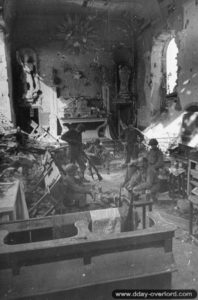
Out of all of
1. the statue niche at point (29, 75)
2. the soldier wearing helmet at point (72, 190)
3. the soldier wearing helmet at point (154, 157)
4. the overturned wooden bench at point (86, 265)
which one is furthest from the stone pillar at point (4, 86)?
the overturned wooden bench at point (86, 265)

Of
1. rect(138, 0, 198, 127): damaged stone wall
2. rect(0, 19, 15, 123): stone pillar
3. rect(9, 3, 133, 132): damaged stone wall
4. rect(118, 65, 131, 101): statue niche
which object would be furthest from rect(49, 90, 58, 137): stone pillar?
rect(138, 0, 198, 127): damaged stone wall

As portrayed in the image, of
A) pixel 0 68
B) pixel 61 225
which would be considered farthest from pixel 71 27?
pixel 61 225

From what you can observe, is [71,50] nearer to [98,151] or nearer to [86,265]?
[98,151]

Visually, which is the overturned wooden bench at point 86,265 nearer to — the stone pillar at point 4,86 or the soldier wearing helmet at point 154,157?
the soldier wearing helmet at point 154,157

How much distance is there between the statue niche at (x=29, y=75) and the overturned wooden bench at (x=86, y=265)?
11794 mm

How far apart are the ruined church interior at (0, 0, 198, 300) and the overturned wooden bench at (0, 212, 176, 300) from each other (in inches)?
0.4

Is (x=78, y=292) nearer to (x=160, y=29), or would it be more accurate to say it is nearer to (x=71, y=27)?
(x=160, y=29)

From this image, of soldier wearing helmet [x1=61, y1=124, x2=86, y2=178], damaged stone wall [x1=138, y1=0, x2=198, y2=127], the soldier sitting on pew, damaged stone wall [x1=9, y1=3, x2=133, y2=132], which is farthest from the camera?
damaged stone wall [x1=9, y1=3, x2=133, y2=132]

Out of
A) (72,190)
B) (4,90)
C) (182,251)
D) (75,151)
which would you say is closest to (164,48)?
(75,151)

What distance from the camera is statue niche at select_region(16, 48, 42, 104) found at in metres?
13.7

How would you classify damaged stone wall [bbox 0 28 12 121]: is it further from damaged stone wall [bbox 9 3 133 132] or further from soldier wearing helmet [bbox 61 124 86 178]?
soldier wearing helmet [bbox 61 124 86 178]

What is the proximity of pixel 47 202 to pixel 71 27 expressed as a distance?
34.1 feet

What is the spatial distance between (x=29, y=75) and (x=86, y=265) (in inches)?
494

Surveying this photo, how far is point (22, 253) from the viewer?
9.19ft
